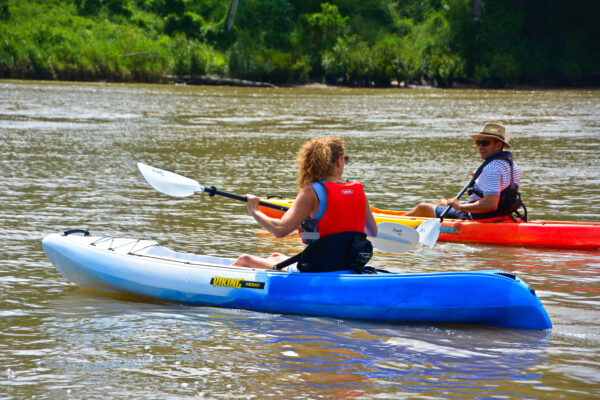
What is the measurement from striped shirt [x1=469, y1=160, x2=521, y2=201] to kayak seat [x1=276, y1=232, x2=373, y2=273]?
7.99 ft

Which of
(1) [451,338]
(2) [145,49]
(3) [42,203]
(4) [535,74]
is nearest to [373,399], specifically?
(1) [451,338]

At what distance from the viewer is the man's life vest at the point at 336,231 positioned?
515cm

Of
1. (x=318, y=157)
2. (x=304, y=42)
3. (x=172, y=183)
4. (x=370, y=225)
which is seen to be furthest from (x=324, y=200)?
(x=304, y=42)

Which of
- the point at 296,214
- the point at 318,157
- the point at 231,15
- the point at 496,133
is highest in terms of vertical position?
the point at 231,15

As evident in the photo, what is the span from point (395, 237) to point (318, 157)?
152 cm

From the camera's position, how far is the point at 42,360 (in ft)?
15.1

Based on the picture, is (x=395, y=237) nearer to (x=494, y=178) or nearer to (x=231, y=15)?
(x=494, y=178)

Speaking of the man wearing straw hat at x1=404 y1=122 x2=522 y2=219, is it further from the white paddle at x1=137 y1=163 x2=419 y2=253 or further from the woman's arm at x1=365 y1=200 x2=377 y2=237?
the woman's arm at x1=365 y1=200 x2=377 y2=237

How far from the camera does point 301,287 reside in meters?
5.41

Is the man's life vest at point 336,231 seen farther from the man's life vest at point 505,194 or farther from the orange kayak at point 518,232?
the orange kayak at point 518,232

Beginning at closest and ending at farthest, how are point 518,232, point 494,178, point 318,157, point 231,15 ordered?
point 318,157 < point 494,178 < point 518,232 < point 231,15

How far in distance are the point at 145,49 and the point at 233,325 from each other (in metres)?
38.1

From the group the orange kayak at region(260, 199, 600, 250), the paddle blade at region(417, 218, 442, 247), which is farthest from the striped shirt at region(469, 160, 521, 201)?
the paddle blade at region(417, 218, 442, 247)

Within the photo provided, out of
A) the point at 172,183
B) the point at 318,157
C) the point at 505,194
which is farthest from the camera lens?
the point at 505,194
